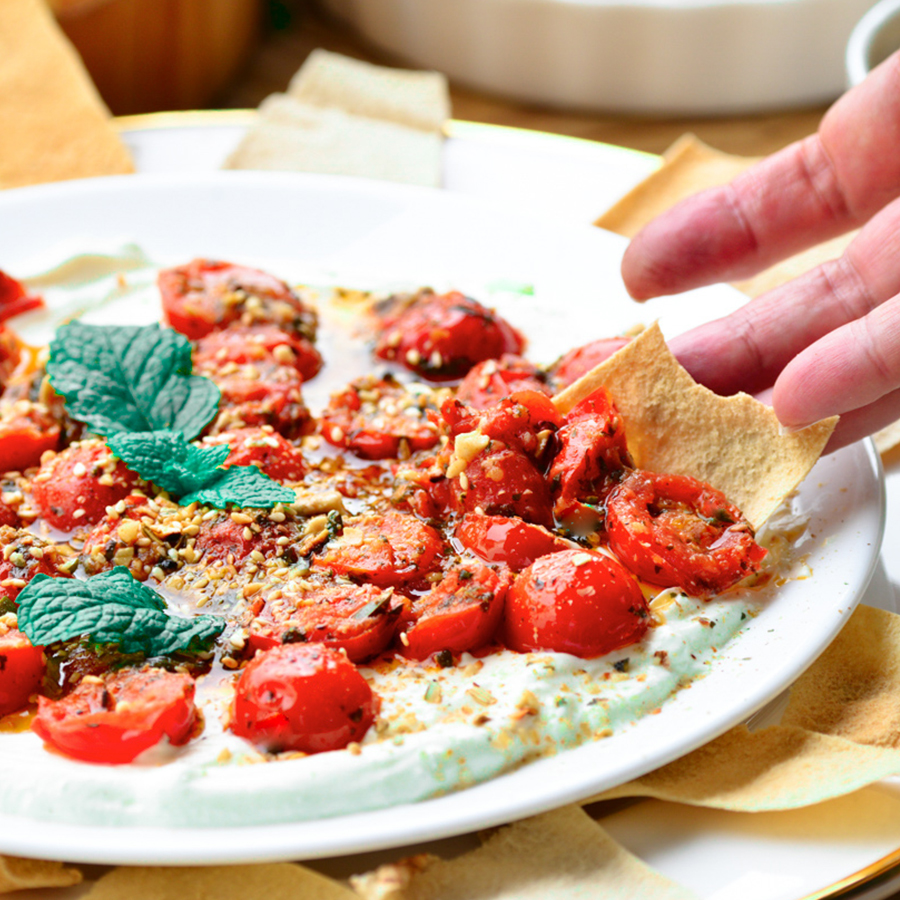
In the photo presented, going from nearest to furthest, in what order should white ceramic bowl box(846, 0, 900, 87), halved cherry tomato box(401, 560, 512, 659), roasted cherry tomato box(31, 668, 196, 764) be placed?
roasted cherry tomato box(31, 668, 196, 764) < halved cherry tomato box(401, 560, 512, 659) < white ceramic bowl box(846, 0, 900, 87)

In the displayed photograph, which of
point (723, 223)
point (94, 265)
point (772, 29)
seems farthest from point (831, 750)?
point (772, 29)

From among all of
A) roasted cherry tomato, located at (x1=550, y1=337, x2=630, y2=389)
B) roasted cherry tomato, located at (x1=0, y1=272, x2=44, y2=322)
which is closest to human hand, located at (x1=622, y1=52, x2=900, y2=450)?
roasted cherry tomato, located at (x1=550, y1=337, x2=630, y2=389)

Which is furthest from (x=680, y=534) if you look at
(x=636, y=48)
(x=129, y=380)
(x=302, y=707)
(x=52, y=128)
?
(x=636, y=48)

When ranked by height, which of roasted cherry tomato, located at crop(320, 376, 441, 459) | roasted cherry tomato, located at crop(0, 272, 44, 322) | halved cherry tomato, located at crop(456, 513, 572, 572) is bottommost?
roasted cherry tomato, located at crop(0, 272, 44, 322)

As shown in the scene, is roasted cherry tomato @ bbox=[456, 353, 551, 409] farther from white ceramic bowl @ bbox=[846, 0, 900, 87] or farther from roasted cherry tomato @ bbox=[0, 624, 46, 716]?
white ceramic bowl @ bbox=[846, 0, 900, 87]

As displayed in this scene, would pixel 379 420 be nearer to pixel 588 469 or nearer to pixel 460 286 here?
pixel 588 469

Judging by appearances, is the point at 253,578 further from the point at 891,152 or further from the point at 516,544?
the point at 891,152

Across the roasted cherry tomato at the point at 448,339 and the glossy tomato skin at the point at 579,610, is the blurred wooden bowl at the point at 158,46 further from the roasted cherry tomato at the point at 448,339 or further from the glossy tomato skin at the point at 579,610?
the glossy tomato skin at the point at 579,610
